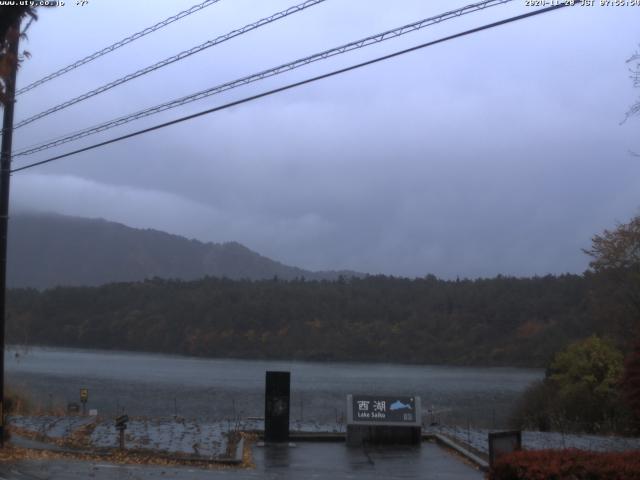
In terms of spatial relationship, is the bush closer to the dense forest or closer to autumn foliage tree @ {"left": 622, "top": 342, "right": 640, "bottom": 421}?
autumn foliage tree @ {"left": 622, "top": 342, "right": 640, "bottom": 421}

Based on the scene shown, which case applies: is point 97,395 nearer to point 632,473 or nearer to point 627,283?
point 627,283

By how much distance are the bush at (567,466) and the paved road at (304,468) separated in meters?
5.91

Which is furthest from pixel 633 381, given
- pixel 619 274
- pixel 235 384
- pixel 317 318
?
pixel 317 318

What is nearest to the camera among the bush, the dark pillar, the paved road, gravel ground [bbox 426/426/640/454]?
the bush

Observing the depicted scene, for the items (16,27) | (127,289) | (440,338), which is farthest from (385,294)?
(16,27)

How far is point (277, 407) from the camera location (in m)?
20.9

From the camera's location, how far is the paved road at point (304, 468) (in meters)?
15.5

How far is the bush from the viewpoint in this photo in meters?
9.78

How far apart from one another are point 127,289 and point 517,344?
53.6 m

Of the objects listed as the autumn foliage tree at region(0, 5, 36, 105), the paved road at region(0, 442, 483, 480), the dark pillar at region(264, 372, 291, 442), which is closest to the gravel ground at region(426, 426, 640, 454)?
the paved road at region(0, 442, 483, 480)

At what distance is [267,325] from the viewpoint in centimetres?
9756

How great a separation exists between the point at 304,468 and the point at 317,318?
81.0 meters

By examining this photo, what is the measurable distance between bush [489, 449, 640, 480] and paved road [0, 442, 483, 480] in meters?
5.91

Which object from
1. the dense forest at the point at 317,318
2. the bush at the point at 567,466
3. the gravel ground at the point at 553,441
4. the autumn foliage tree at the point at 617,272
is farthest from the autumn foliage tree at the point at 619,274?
the dense forest at the point at 317,318
